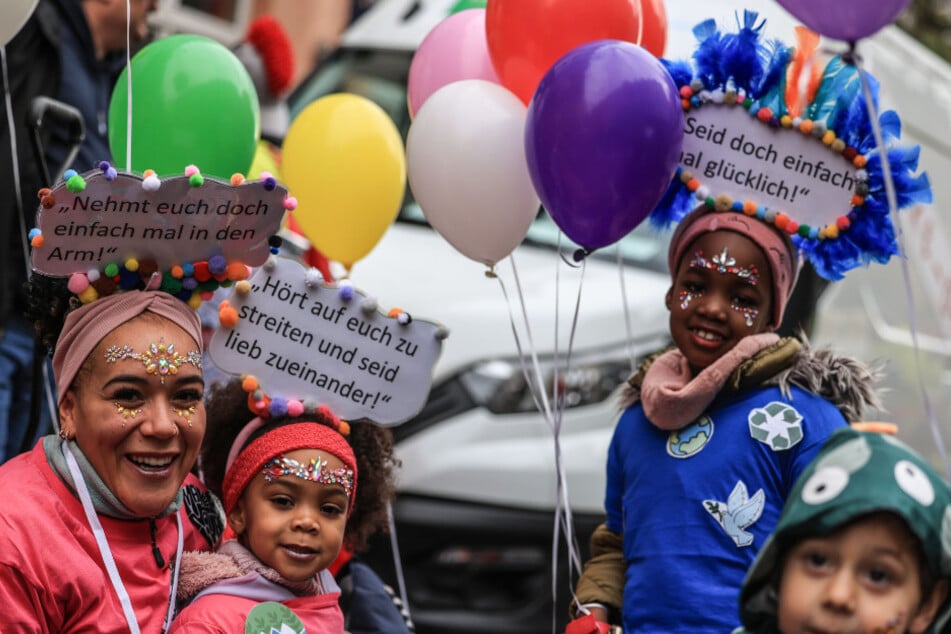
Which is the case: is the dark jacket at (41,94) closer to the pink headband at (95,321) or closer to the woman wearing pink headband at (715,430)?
the pink headband at (95,321)

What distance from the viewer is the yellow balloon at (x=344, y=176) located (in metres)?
4.55

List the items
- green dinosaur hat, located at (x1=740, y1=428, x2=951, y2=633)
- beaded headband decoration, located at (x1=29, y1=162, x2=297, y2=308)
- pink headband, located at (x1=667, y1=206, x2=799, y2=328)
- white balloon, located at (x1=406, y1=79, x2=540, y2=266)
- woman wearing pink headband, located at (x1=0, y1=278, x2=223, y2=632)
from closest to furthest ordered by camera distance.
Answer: green dinosaur hat, located at (x1=740, y1=428, x2=951, y2=633) < woman wearing pink headband, located at (x1=0, y1=278, x2=223, y2=632) < beaded headband decoration, located at (x1=29, y1=162, x2=297, y2=308) < pink headband, located at (x1=667, y1=206, x2=799, y2=328) < white balloon, located at (x1=406, y1=79, x2=540, y2=266)

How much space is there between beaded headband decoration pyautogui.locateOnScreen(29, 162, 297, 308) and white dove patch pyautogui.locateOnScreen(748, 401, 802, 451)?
1235mm

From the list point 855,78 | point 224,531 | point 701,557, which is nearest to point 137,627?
point 224,531

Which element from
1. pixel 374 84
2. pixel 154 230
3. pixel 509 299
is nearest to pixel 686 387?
pixel 154 230

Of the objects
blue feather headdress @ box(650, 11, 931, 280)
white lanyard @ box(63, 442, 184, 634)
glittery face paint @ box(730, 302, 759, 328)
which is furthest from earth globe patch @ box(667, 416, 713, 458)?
white lanyard @ box(63, 442, 184, 634)

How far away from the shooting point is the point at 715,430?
11.3 ft

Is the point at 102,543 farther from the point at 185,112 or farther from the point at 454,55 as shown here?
the point at 454,55

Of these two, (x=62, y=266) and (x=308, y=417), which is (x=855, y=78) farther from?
(x=62, y=266)

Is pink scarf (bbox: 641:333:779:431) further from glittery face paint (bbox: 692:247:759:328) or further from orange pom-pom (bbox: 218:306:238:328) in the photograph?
orange pom-pom (bbox: 218:306:238:328)

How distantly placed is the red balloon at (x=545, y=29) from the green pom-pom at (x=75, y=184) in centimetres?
125

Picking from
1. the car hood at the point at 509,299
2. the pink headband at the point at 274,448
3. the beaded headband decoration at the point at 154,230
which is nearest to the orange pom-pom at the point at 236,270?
the beaded headband decoration at the point at 154,230

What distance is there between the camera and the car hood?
5.46 m

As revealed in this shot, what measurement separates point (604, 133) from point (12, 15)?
1.56 metres
